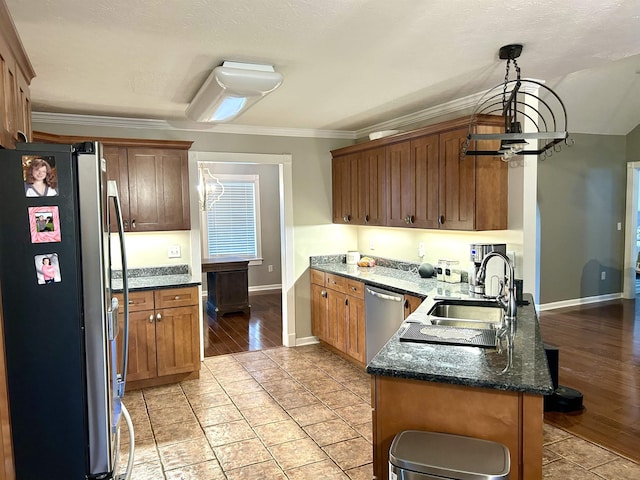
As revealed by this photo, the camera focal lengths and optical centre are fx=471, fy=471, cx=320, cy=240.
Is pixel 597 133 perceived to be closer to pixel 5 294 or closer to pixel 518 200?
pixel 518 200

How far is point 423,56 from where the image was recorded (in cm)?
279

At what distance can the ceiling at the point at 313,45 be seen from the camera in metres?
2.12

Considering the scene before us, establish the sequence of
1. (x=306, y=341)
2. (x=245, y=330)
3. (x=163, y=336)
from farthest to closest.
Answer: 1. (x=245, y=330)
2. (x=306, y=341)
3. (x=163, y=336)

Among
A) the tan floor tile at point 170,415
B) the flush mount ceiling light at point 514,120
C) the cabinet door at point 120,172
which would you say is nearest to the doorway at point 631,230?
the flush mount ceiling light at point 514,120

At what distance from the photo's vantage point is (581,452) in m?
2.94

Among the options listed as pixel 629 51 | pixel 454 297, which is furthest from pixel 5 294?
pixel 629 51

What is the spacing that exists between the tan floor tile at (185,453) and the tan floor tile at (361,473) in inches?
35.2

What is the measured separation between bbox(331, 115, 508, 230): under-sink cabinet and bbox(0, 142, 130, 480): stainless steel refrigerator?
8.51 feet

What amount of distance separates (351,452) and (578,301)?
208 inches

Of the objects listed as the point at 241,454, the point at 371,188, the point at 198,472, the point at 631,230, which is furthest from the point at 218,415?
the point at 631,230

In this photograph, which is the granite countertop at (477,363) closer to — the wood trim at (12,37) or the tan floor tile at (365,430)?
the tan floor tile at (365,430)

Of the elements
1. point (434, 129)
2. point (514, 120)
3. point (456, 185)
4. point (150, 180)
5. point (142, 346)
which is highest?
point (434, 129)

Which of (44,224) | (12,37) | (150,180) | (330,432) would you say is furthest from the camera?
(150,180)

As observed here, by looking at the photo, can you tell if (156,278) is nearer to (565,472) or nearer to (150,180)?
(150,180)
